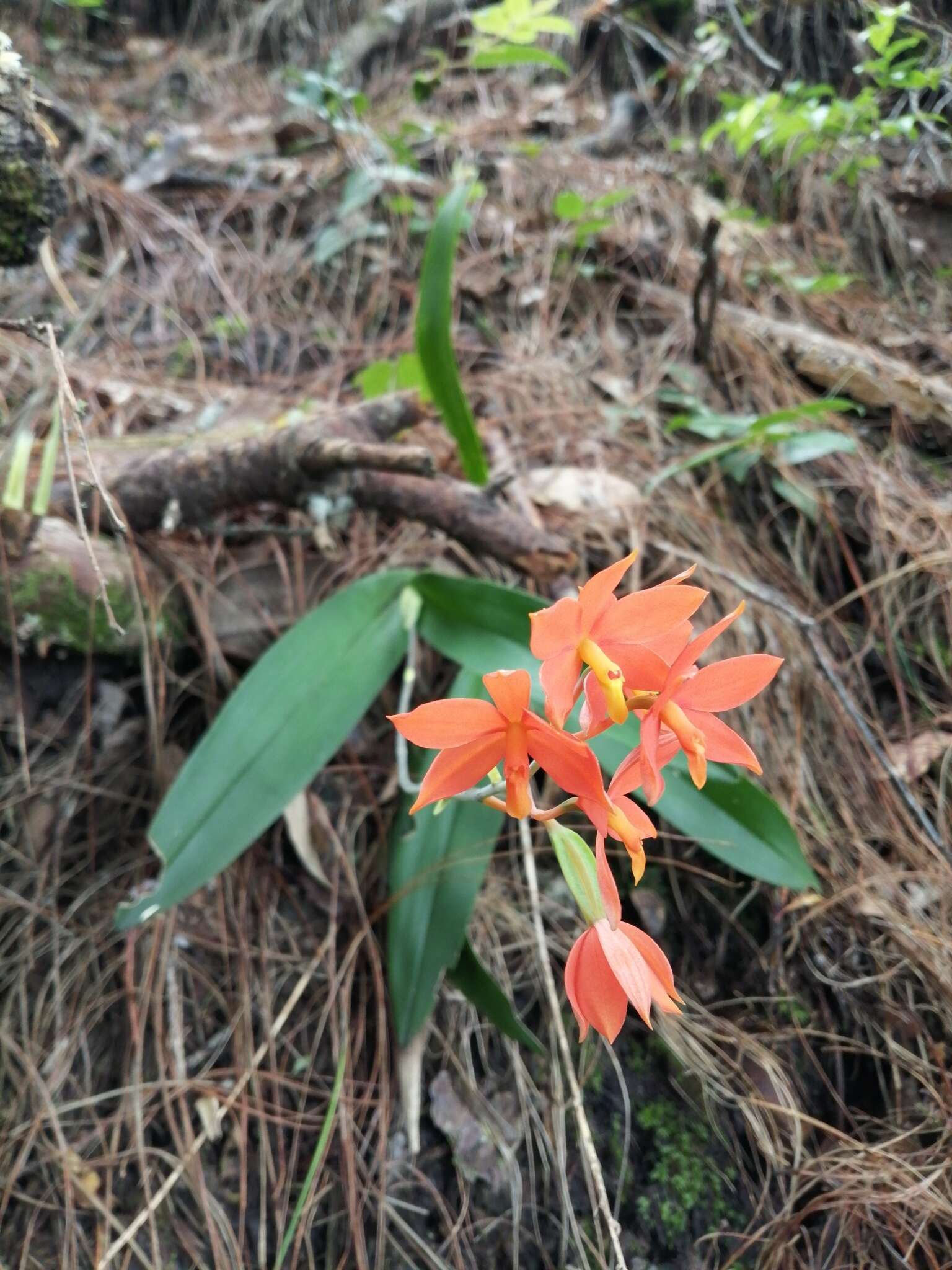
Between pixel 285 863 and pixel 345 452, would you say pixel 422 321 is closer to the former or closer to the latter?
pixel 345 452

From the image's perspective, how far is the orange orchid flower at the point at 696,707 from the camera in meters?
0.48

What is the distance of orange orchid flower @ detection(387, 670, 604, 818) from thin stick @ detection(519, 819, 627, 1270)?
1.38ft

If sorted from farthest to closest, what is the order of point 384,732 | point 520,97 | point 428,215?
point 520,97 → point 428,215 → point 384,732

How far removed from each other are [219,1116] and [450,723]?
2.25ft

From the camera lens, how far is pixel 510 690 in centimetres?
45

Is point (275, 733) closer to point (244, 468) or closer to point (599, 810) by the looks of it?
point (244, 468)

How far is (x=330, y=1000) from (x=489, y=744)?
0.59m

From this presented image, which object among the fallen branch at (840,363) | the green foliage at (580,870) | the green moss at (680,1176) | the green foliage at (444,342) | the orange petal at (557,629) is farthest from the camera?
the fallen branch at (840,363)

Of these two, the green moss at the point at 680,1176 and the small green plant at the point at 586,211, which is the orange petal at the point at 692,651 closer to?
the green moss at the point at 680,1176

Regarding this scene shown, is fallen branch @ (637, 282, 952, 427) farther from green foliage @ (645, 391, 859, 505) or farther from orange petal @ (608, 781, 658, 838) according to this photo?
orange petal @ (608, 781, 658, 838)

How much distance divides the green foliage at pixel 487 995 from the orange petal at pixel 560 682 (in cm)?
45

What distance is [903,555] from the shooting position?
1257 mm

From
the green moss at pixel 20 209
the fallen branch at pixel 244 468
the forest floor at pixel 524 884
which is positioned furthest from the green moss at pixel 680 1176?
the green moss at pixel 20 209

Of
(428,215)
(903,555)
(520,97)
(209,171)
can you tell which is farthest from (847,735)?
(520,97)
